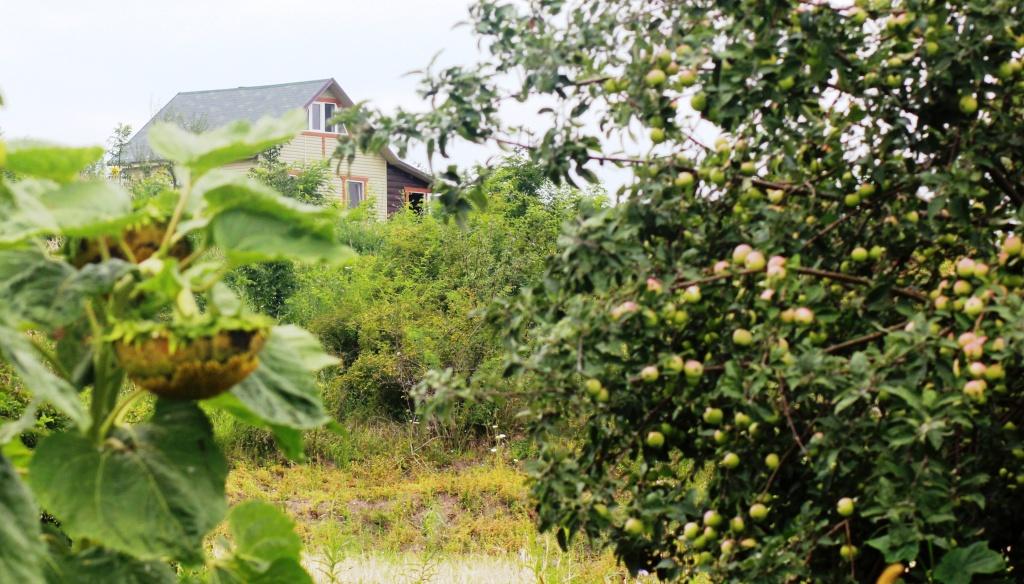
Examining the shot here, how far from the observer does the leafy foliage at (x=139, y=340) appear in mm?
1076

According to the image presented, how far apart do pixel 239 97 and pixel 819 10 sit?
2702 centimetres

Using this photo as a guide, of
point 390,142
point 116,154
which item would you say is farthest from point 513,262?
point 116,154

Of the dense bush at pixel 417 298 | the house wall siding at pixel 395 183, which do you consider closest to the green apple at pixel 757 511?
the dense bush at pixel 417 298

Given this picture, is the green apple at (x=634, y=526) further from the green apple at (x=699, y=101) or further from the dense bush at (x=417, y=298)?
the dense bush at (x=417, y=298)

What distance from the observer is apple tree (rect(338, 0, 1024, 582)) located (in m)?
2.10

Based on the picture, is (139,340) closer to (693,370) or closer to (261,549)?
(261,549)

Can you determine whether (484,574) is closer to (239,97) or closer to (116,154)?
(116,154)

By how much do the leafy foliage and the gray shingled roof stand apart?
79.3ft

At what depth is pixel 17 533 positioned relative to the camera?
107cm

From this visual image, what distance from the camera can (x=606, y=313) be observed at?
2.21 metres

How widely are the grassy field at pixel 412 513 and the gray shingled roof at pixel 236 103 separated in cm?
1754

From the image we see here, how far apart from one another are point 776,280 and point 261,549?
116 centimetres

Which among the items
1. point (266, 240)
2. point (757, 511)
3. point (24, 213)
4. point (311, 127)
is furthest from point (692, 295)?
point (311, 127)

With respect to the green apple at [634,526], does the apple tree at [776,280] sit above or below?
above
